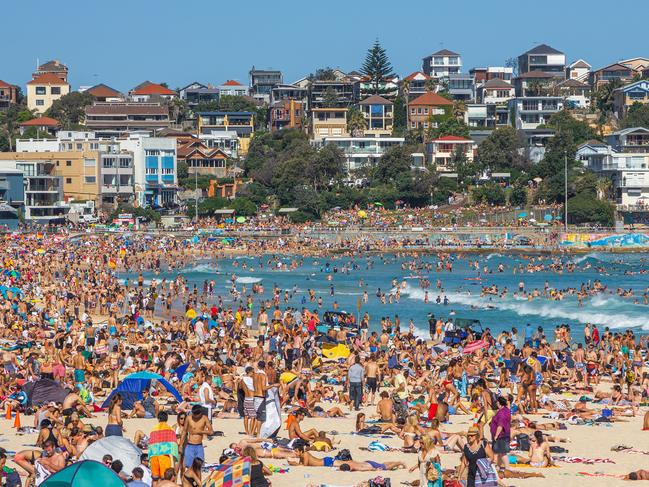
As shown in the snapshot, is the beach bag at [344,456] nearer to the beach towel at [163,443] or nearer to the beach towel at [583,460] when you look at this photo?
the beach towel at [163,443]

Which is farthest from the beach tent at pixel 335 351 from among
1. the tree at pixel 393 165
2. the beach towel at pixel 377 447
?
the tree at pixel 393 165

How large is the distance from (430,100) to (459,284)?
50883 millimetres

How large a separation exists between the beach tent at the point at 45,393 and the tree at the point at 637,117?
272 ft

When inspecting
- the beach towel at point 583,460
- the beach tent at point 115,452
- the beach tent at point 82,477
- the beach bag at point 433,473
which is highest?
the beach tent at point 82,477

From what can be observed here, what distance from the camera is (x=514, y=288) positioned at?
2029 inches

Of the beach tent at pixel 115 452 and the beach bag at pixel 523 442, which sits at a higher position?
the beach tent at pixel 115 452

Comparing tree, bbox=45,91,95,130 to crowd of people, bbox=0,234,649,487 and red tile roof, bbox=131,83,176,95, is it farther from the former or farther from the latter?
crowd of people, bbox=0,234,649,487

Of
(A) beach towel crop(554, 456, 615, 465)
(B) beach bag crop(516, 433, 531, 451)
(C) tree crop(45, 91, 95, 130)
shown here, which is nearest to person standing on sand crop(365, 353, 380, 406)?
(B) beach bag crop(516, 433, 531, 451)

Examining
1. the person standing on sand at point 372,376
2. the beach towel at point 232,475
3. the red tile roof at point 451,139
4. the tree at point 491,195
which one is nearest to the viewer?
the beach towel at point 232,475

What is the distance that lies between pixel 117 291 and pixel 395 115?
65.2 meters

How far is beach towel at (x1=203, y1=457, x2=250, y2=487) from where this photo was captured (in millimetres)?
11836

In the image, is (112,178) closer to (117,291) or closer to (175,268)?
(175,268)

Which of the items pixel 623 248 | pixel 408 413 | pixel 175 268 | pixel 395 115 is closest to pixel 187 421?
pixel 408 413

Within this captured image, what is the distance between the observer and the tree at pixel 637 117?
95331mm
